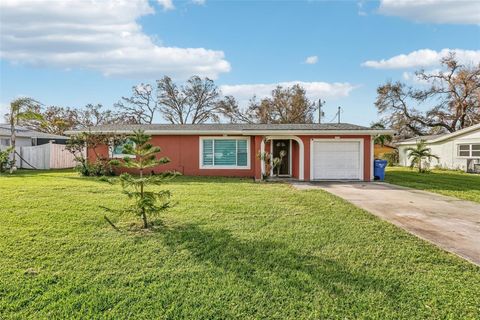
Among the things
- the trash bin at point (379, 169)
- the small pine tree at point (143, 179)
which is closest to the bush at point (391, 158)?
the trash bin at point (379, 169)

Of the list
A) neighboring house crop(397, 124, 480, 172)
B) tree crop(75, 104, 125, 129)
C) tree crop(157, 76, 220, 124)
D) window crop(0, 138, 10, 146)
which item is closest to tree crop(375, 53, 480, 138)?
neighboring house crop(397, 124, 480, 172)

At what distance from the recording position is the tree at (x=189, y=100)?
3572cm

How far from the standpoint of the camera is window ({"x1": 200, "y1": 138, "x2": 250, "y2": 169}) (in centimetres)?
1600

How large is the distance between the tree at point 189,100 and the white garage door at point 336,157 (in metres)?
22.2

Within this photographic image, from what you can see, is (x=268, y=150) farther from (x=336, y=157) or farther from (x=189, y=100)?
(x=189, y=100)

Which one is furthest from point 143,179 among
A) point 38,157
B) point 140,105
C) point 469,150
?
point 140,105

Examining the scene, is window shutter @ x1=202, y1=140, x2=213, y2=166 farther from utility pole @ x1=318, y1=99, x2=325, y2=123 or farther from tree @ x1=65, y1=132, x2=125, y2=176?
utility pole @ x1=318, y1=99, x2=325, y2=123

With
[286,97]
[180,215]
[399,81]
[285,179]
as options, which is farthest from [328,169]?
[399,81]

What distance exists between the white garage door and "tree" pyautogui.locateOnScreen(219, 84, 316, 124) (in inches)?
771

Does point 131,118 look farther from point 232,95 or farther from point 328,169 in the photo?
point 328,169

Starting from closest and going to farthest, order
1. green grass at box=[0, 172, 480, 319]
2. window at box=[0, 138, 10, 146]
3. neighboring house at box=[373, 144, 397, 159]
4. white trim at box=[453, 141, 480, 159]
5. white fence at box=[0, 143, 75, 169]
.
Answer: green grass at box=[0, 172, 480, 319], white fence at box=[0, 143, 75, 169], white trim at box=[453, 141, 480, 159], window at box=[0, 138, 10, 146], neighboring house at box=[373, 144, 397, 159]

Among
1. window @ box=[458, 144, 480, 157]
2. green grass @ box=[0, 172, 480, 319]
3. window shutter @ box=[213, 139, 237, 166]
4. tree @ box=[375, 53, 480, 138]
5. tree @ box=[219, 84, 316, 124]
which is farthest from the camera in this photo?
tree @ box=[219, 84, 316, 124]

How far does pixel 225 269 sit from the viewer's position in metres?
4.25

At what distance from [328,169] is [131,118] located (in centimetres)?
2743
